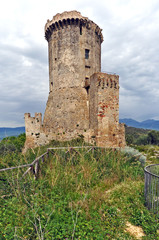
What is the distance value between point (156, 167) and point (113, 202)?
2350 mm

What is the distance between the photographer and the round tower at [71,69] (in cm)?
1725

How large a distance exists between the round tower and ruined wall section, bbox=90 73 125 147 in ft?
8.20

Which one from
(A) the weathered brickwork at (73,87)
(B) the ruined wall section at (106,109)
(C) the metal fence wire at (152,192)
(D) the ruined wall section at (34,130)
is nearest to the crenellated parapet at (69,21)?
(A) the weathered brickwork at (73,87)

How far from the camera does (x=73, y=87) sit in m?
17.8

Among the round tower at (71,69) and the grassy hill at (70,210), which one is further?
the round tower at (71,69)

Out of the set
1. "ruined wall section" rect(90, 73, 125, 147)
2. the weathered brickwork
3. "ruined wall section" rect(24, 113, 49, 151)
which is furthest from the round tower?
"ruined wall section" rect(90, 73, 125, 147)

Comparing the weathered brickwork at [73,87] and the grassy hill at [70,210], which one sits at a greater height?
the weathered brickwork at [73,87]

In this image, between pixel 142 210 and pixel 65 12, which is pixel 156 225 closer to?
pixel 142 210

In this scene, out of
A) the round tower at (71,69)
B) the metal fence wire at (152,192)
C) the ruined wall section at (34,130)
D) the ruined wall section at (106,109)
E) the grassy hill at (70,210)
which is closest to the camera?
the grassy hill at (70,210)

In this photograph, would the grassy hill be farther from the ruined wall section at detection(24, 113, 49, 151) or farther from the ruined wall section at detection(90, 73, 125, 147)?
the ruined wall section at detection(24, 113, 49, 151)

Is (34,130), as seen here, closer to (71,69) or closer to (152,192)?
(71,69)

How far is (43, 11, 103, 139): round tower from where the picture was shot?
17.2m

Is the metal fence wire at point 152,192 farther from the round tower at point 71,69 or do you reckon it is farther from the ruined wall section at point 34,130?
the ruined wall section at point 34,130

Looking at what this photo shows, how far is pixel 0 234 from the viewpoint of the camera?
8.02 ft
